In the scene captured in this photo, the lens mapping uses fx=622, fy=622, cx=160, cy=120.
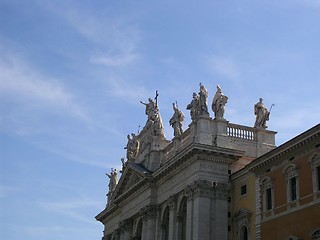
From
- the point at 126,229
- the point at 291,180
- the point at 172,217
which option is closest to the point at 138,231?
the point at 126,229

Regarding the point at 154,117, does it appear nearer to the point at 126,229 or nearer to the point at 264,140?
the point at 126,229

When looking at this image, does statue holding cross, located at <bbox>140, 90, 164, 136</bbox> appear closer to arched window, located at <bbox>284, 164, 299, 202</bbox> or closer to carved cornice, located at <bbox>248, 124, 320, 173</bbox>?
carved cornice, located at <bbox>248, 124, 320, 173</bbox>

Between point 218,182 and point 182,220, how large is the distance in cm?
405

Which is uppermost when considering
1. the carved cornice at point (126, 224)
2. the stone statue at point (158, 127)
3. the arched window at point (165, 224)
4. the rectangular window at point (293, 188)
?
the stone statue at point (158, 127)

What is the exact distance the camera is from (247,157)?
127 ft

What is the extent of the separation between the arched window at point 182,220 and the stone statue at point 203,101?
5647 mm

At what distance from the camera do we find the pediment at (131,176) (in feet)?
148

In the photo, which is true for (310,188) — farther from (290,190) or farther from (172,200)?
(172,200)

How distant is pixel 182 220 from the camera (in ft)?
131

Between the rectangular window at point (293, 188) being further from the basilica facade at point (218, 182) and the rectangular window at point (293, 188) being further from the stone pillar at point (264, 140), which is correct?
the stone pillar at point (264, 140)

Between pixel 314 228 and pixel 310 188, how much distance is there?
195 centimetres

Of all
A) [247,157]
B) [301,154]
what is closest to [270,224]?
[301,154]

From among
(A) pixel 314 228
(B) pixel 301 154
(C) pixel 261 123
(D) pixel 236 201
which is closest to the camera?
(A) pixel 314 228

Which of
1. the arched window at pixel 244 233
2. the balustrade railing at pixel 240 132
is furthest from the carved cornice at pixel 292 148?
the balustrade railing at pixel 240 132
